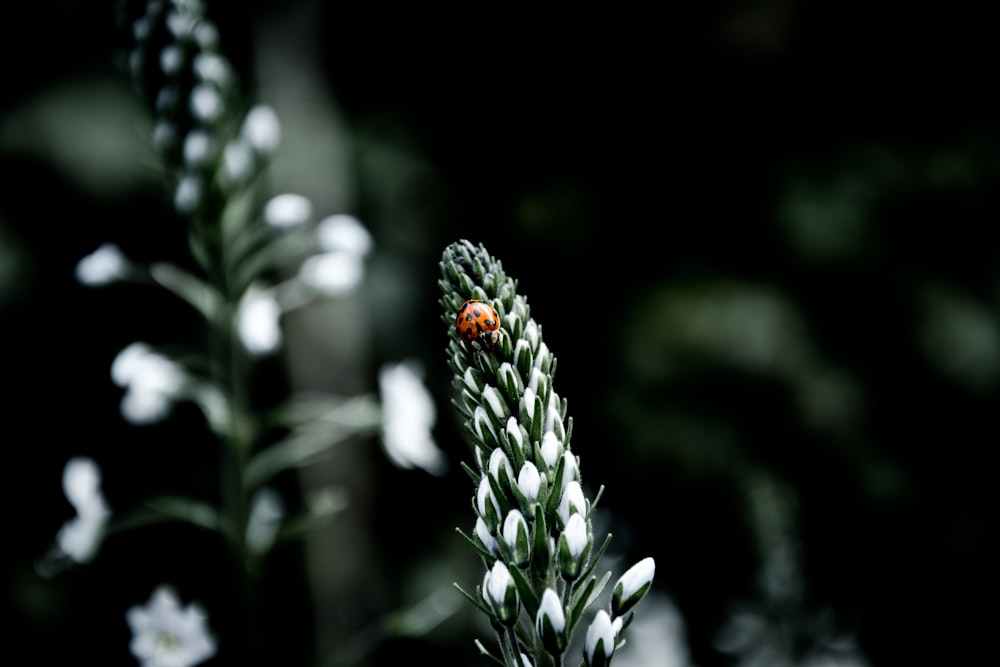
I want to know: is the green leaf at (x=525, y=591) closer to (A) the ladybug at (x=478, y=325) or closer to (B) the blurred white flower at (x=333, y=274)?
(A) the ladybug at (x=478, y=325)

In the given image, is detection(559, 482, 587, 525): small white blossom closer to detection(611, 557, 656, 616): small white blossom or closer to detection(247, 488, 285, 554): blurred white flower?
detection(611, 557, 656, 616): small white blossom

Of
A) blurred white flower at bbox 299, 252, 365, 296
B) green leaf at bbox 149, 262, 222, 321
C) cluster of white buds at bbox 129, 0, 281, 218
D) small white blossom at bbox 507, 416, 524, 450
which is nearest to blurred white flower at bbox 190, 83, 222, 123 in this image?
cluster of white buds at bbox 129, 0, 281, 218

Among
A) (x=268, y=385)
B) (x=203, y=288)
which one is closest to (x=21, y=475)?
→ (x=268, y=385)

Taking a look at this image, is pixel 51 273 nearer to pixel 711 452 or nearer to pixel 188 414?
pixel 188 414

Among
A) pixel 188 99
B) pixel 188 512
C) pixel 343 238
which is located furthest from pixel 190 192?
pixel 188 512

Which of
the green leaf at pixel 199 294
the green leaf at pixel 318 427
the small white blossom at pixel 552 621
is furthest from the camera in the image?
the green leaf at pixel 318 427

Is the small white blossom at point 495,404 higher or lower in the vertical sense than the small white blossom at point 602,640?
higher

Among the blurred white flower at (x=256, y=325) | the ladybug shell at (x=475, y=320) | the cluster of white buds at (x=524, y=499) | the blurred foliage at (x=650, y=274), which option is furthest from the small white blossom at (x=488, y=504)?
the blurred foliage at (x=650, y=274)
